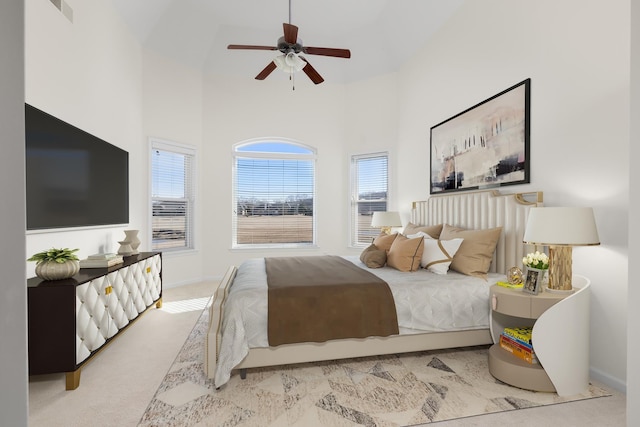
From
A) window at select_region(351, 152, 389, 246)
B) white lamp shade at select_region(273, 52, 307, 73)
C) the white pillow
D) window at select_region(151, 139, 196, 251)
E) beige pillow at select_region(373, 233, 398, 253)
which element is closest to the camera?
the white pillow

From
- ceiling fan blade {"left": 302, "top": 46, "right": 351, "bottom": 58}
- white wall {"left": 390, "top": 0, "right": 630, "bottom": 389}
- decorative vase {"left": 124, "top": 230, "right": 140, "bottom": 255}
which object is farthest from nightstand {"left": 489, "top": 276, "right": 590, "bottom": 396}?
decorative vase {"left": 124, "top": 230, "right": 140, "bottom": 255}

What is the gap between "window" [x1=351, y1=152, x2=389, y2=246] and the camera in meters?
5.45

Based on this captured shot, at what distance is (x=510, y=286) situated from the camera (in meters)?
2.30

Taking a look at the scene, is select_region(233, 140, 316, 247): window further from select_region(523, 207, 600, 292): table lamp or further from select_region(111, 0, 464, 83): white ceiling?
select_region(523, 207, 600, 292): table lamp

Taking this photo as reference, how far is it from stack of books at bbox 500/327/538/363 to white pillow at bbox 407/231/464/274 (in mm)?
674

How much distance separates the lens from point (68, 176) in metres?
2.73

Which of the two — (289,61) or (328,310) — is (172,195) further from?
(328,310)

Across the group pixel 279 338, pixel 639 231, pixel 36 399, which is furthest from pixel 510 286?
pixel 36 399

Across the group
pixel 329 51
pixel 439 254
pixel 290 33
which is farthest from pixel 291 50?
pixel 439 254

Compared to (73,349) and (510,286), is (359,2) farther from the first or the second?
(73,349)

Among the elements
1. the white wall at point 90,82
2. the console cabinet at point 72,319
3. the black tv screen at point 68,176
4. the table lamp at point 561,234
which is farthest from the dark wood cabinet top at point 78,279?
the table lamp at point 561,234

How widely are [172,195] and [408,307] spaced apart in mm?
4055

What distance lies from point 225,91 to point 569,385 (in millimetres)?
5541

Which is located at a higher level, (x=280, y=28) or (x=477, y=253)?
(x=280, y=28)
